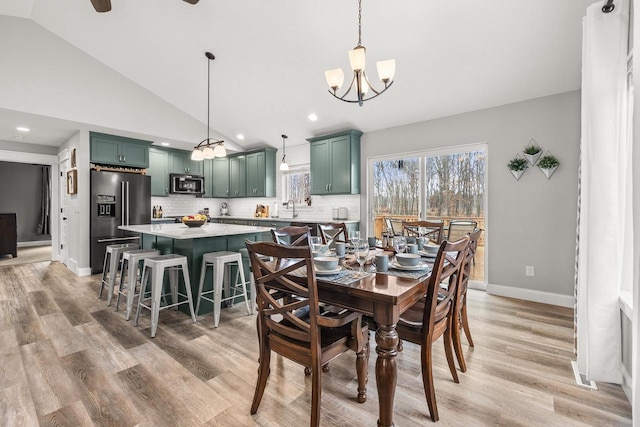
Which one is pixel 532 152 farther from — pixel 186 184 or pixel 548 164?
pixel 186 184

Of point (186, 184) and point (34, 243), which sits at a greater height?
point (186, 184)

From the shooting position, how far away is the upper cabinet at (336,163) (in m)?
4.87

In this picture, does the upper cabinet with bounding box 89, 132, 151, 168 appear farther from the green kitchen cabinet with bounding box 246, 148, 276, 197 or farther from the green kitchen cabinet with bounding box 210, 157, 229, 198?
the green kitchen cabinet with bounding box 246, 148, 276, 197

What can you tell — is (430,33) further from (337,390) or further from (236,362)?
(236,362)

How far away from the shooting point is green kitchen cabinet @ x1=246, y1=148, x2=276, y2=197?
20.6ft

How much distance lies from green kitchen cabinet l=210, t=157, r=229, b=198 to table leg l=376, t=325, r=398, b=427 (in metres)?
6.19

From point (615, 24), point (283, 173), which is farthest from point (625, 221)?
point (283, 173)

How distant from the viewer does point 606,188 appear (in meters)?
1.90

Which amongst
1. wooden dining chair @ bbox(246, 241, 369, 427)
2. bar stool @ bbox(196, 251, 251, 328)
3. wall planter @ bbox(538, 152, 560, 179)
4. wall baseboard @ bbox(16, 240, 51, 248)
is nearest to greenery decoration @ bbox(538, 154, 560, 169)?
wall planter @ bbox(538, 152, 560, 179)

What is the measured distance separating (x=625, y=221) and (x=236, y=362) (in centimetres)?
287

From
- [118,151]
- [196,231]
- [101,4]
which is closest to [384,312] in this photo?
[196,231]

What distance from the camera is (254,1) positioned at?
3.10 m

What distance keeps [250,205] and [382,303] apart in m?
6.00

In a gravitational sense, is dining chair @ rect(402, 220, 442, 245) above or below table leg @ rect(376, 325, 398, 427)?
above
